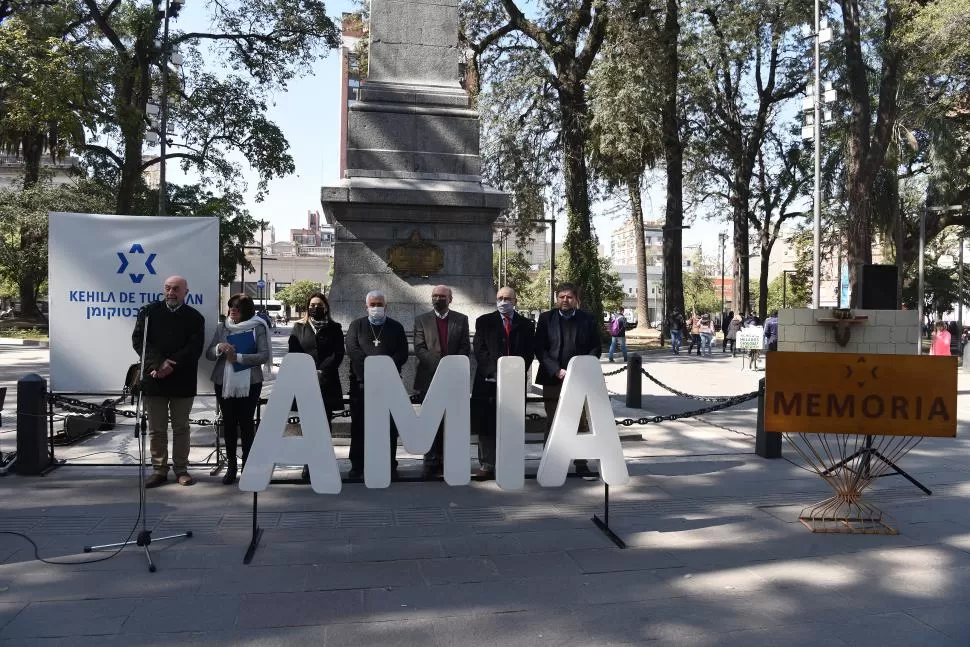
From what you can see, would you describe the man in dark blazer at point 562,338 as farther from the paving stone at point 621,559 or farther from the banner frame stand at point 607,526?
the paving stone at point 621,559

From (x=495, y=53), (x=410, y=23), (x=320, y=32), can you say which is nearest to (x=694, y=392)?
(x=410, y=23)

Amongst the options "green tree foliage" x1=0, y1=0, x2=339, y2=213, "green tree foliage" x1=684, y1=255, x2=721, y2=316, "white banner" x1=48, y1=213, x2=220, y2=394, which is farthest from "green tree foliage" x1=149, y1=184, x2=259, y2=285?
"green tree foliage" x1=684, y1=255, x2=721, y2=316

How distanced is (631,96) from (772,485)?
19297mm

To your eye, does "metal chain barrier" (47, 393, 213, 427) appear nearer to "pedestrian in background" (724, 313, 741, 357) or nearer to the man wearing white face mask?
the man wearing white face mask

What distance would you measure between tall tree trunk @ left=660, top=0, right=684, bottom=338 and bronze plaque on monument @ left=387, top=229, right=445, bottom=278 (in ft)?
61.6

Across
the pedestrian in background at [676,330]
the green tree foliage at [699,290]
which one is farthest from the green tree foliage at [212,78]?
the green tree foliage at [699,290]

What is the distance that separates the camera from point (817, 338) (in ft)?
22.9

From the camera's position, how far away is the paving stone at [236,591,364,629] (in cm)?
420

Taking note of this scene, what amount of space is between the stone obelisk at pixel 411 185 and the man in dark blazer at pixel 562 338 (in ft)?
8.24

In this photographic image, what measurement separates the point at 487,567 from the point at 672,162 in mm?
28021

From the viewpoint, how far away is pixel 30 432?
7.58 meters

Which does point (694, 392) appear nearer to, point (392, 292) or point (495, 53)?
point (392, 292)

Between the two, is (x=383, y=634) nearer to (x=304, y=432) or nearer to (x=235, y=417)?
(x=304, y=432)

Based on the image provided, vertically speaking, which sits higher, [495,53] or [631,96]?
[495,53]
